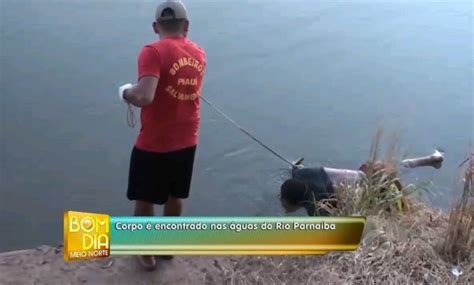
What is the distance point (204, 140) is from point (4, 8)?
8.80ft

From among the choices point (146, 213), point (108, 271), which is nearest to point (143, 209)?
point (146, 213)

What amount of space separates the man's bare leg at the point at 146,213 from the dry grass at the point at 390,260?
14.5 inches

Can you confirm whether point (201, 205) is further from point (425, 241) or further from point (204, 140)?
point (425, 241)

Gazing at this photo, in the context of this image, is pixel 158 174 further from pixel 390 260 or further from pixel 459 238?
pixel 459 238

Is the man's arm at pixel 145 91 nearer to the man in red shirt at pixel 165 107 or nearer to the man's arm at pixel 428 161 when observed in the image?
the man in red shirt at pixel 165 107

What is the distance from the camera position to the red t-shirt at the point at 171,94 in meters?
2.88

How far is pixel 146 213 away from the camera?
325 centimetres

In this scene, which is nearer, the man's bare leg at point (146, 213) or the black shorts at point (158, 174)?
the black shorts at point (158, 174)

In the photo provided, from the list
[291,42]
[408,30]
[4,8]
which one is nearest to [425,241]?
[291,42]

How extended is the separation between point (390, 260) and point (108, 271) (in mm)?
1369

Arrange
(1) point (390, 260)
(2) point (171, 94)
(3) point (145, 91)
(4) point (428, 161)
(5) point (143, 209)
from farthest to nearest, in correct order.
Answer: (4) point (428, 161) < (5) point (143, 209) < (1) point (390, 260) < (2) point (171, 94) < (3) point (145, 91)

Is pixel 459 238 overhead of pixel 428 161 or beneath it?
overhead

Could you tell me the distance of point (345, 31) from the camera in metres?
7.04

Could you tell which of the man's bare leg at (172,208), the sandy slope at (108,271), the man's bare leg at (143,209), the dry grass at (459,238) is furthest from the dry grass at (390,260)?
the man's bare leg at (143,209)
